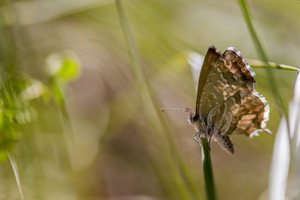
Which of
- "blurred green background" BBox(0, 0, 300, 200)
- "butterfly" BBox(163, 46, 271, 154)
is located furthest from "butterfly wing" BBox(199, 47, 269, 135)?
"blurred green background" BBox(0, 0, 300, 200)

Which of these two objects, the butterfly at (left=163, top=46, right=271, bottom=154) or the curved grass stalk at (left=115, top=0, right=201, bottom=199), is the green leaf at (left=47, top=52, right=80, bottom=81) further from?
the butterfly at (left=163, top=46, right=271, bottom=154)

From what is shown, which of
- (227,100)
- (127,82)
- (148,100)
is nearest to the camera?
(227,100)

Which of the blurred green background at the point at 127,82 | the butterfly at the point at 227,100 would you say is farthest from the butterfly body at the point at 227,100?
the blurred green background at the point at 127,82

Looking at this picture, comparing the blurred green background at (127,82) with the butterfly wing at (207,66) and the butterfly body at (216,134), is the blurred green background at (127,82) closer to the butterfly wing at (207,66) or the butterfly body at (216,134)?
the butterfly body at (216,134)

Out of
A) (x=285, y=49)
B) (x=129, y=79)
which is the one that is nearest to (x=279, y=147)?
(x=285, y=49)

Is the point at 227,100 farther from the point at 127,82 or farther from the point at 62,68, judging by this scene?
the point at 127,82

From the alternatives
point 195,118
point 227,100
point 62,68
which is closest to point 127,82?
point 62,68

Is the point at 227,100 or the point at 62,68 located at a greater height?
the point at 62,68
